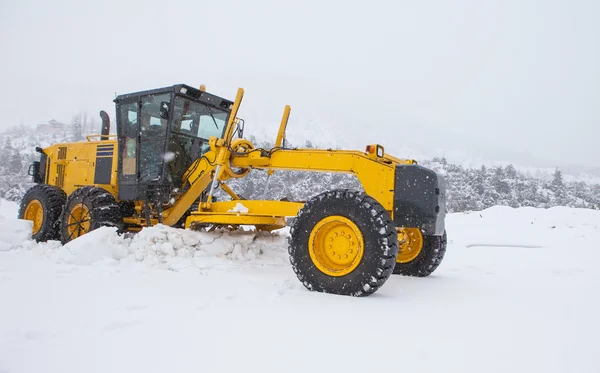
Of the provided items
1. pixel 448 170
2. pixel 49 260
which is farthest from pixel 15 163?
pixel 49 260

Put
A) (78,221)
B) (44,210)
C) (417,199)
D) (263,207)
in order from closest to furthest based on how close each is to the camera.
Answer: (417,199) < (263,207) < (78,221) < (44,210)

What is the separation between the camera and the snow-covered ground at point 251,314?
2081mm

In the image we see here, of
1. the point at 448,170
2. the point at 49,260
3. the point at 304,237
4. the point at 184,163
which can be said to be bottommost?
the point at 49,260

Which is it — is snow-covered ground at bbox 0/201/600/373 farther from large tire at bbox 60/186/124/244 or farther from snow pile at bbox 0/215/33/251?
large tire at bbox 60/186/124/244

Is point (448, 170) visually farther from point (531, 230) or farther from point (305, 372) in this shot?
point (305, 372)

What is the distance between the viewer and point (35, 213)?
761 centimetres

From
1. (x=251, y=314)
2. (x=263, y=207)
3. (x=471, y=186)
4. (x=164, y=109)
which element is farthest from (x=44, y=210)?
(x=471, y=186)

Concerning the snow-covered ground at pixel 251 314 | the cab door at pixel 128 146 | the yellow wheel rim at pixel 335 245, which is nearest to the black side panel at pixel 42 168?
the cab door at pixel 128 146

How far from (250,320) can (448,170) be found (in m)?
24.4

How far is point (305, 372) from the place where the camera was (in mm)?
1942

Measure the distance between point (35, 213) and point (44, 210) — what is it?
53 centimetres

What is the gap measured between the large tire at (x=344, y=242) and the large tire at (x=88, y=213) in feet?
11.1

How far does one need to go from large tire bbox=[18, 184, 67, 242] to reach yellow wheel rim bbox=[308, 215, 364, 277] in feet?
17.1

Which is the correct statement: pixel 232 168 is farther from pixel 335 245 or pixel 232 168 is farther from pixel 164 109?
pixel 335 245
